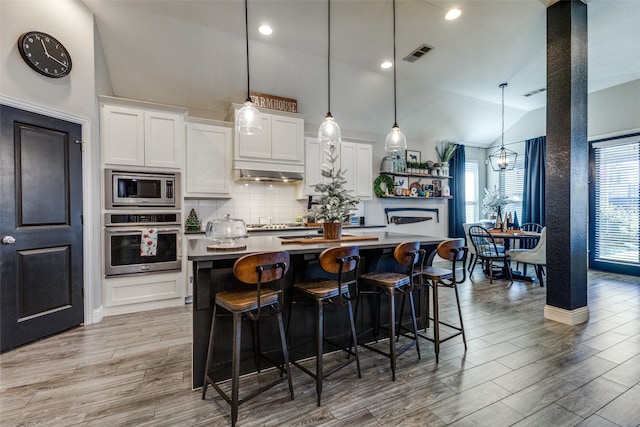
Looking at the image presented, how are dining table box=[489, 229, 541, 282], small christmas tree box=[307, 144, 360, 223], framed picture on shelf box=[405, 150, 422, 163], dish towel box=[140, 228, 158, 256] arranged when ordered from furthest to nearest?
framed picture on shelf box=[405, 150, 422, 163], dining table box=[489, 229, 541, 282], dish towel box=[140, 228, 158, 256], small christmas tree box=[307, 144, 360, 223]

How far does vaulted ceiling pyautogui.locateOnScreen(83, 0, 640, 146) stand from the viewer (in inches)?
130

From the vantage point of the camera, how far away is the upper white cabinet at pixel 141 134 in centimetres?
349

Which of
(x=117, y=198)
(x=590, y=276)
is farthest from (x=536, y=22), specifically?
(x=117, y=198)

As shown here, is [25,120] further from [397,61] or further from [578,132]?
[578,132]

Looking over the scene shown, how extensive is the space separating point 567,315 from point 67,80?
5678mm

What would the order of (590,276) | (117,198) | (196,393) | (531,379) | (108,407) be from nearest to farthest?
1. (108,407)
2. (196,393)
3. (531,379)
4. (117,198)
5. (590,276)

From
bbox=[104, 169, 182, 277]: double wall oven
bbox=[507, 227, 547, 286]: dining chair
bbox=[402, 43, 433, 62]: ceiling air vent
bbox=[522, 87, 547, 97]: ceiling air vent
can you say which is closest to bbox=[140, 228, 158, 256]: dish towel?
bbox=[104, 169, 182, 277]: double wall oven

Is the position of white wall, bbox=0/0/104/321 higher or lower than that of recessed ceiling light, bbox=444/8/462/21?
lower

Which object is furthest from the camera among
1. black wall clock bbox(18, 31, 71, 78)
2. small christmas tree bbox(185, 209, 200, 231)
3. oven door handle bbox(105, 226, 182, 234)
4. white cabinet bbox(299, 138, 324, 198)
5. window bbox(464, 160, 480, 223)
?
window bbox(464, 160, 480, 223)

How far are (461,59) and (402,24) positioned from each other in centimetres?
135

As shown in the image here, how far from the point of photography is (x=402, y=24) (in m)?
3.55

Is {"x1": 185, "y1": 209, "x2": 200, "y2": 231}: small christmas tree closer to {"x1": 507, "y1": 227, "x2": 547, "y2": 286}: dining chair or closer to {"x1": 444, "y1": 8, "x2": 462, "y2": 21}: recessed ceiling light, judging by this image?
{"x1": 444, "y1": 8, "x2": 462, "y2": 21}: recessed ceiling light

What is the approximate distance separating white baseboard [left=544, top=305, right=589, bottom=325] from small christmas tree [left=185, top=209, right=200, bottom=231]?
441 cm

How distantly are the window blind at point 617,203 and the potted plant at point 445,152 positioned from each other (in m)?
2.50
